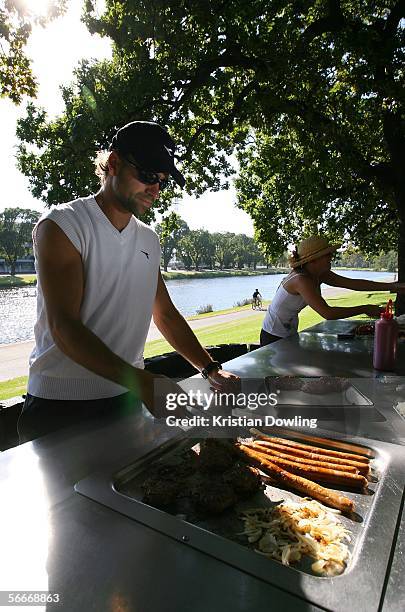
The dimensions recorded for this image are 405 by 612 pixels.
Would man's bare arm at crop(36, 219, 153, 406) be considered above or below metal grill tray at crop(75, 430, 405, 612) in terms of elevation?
above

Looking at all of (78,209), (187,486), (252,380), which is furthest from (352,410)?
(78,209)

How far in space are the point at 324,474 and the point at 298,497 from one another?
13 cm

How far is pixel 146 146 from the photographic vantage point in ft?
5.59

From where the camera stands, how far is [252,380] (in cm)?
228

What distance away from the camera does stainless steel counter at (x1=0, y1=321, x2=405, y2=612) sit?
0.81 metres

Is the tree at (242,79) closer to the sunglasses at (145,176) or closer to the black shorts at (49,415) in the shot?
the sunglasses at (145,176)

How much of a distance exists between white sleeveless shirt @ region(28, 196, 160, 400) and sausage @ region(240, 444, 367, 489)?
89cm

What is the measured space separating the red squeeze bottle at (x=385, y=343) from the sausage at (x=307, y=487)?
1.62 metres

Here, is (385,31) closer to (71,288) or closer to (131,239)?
(131,239)

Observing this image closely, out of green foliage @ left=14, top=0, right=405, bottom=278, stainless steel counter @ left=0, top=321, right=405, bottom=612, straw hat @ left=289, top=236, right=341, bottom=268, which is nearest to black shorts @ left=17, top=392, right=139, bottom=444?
stainless steel counter @ left=0, top=321, right=405, bottom=612

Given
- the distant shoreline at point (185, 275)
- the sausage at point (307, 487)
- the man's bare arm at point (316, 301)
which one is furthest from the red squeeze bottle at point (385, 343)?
the distant shoreline at point (185, 275)

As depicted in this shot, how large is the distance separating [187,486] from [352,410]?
0.93 meters

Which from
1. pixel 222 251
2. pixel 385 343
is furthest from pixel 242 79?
pixel 222 251

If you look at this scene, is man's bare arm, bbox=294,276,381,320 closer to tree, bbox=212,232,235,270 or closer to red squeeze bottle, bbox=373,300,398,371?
red squeeze bottle, bbox=373,300,398,371
